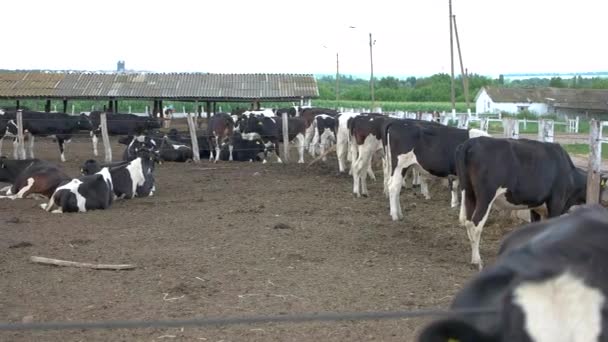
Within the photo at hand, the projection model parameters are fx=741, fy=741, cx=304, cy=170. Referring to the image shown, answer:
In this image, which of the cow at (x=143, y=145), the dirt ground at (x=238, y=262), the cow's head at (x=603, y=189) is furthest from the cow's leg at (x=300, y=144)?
the cow's head at (x=603, y=189)

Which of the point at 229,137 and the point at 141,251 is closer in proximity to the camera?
the point at 141,251

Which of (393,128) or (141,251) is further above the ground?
(393,128)

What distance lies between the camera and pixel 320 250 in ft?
33.6

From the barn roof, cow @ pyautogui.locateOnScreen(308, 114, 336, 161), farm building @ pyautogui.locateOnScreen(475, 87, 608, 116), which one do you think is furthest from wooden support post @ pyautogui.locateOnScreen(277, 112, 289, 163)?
the barn roof

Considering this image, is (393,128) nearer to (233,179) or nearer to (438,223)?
(438,223)

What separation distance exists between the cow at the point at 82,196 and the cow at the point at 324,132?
11.3 m

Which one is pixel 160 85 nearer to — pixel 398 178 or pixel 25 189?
pixel 25 189

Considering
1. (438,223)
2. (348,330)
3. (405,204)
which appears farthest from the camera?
(405,204)

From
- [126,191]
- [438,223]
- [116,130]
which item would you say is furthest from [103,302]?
[116,130]

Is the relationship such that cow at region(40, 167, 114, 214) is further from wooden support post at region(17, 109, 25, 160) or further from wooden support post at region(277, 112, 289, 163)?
wooden support post at region(277, 112, 289, 163)

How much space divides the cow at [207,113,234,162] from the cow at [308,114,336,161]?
2993 mm

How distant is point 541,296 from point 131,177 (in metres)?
14.1

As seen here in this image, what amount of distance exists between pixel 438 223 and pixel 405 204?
8.44ft

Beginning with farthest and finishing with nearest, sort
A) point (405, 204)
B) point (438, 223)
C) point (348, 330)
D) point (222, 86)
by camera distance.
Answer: point (222, 86), point (405, 204), point (438, 223), point (348, 330)
